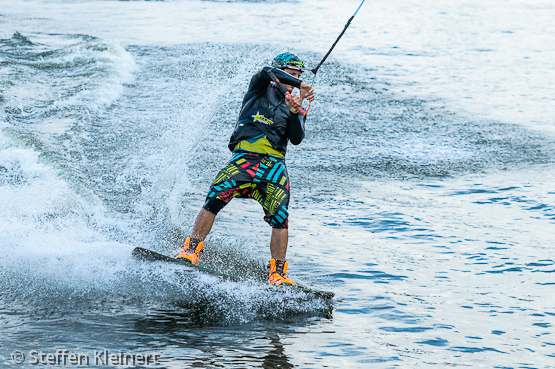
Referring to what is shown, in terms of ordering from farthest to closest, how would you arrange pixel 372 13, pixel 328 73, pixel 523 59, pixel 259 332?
pixel 372 13, pixel 523 59, pixel 328 73, pixel 259 332

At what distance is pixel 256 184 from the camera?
608cm

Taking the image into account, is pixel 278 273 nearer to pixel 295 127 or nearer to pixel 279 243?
pixel 279 243

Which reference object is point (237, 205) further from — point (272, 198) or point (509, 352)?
point (509, 352)

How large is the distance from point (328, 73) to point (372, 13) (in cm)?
1597

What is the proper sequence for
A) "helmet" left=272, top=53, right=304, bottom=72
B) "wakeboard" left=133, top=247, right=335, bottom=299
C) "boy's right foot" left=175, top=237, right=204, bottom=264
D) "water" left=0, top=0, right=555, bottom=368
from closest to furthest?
"water" left=0, top=0, right=555, bottom=368 < "wakeboard" left=133, top=247, right=335, bottom=299 < "boy's right foot" left=175, top=237, right=204, bottom=264 < "helmet" left=272, top=53, right=304, bottom=72

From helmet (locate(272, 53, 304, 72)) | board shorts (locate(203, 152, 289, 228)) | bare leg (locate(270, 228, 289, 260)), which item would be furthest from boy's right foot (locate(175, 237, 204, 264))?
helmet (locate(272, 53, 304, 72))

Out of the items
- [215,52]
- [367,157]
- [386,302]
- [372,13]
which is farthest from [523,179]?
[372,13]

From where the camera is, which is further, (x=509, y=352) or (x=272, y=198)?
(x=272, y=198)

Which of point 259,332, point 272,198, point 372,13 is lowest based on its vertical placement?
point 259,332

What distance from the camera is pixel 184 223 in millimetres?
8078

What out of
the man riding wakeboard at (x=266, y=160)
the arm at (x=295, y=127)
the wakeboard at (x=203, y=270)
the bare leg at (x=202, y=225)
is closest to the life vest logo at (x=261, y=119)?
the man riding wakeboard at (x=266, y=160)

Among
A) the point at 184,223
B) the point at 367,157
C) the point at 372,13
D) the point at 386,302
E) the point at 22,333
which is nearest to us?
the point at 22,333

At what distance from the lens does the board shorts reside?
5.93 metres

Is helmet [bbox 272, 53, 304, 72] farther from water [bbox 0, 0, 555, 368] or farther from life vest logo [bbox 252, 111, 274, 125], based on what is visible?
water [bbox 0, 0, 555, 368]
